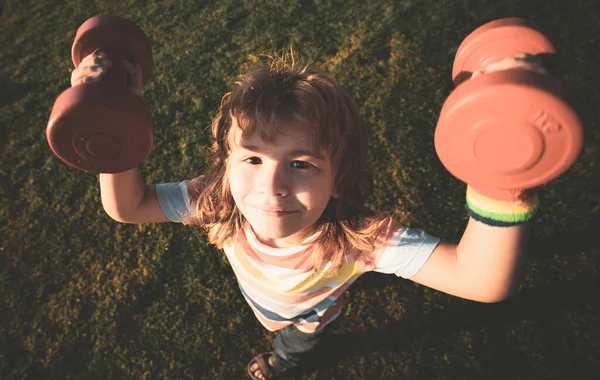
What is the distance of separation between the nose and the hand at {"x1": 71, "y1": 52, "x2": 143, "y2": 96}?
20.4 inches

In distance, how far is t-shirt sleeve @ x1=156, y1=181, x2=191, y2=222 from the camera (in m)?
1.85

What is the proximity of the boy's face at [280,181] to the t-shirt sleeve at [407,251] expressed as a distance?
0.32 meters

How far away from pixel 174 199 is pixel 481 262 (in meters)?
1.25

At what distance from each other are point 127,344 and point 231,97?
2.11 m

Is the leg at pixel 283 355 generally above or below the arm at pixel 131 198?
below

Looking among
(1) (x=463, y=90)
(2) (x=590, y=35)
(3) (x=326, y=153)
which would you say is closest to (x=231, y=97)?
(3) (x=326, y=153)

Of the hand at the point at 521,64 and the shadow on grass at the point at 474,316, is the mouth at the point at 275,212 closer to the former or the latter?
the hand at the point at 521,64

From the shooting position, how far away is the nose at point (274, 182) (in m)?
1.44

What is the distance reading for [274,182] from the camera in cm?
144

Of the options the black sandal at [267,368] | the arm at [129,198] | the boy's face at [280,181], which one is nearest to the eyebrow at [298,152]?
the boy's face at [280,181]

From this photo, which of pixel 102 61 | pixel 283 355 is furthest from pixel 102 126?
pixel 283 355

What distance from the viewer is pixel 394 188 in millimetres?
3309

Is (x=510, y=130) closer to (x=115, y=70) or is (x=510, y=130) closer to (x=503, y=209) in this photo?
(x=503, y=209)

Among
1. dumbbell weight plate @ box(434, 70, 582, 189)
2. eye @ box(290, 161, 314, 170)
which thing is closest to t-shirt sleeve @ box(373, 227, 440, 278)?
eye @ box(290, 161, 314, 170)
